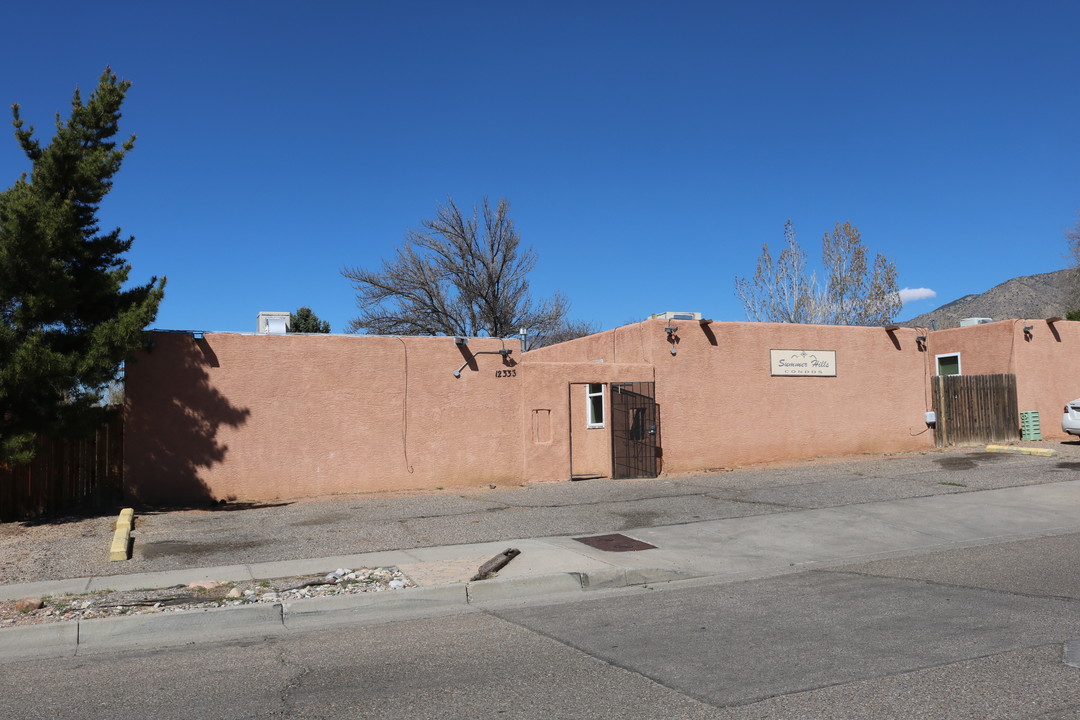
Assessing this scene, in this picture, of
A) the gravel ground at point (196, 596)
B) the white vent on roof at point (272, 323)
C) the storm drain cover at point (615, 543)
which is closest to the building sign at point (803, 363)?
the storm drain cover at point (615, 543)

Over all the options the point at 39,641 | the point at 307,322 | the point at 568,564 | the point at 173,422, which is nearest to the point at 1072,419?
the point at 568,564

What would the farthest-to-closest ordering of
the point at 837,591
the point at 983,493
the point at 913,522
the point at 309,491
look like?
the point at 309,491 → the point at 983,493 → the point at 913,522 → the point at 837,591

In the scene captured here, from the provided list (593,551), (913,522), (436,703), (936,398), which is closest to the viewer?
(436,703)

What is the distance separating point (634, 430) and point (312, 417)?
7226mm

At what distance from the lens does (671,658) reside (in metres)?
5.90

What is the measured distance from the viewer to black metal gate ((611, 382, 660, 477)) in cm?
1884

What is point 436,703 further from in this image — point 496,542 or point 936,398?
point 936,398

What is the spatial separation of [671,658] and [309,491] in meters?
11.6

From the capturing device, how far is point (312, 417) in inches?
640

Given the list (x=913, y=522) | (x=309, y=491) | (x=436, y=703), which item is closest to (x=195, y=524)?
(x=309, y=491)

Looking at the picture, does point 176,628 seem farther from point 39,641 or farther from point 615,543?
point 615,543

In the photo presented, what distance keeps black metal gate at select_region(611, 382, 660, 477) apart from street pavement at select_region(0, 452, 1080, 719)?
7.25 meters

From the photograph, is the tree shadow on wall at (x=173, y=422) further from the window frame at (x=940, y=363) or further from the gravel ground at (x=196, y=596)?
the window frame at (x=940, y=363)

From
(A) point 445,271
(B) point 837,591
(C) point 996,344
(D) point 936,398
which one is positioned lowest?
(B) point 837,591
